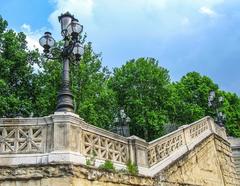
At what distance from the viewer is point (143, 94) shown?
27578 mm

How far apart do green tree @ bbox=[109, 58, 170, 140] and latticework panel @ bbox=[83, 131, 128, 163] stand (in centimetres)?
1679

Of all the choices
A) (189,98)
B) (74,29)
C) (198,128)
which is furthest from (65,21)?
(189,98)

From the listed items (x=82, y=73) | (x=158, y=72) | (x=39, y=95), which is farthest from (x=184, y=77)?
(x=39, y=95)

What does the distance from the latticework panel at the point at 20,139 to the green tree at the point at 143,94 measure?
1851 centimetres

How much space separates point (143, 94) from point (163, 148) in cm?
1655

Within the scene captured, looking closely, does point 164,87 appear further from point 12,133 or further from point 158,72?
point 12,133

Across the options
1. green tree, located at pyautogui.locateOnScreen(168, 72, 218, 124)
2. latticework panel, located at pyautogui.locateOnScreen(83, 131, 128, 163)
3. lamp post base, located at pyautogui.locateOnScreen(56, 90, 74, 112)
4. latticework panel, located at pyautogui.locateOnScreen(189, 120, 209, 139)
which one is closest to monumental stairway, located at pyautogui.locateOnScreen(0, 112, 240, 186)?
latticework panel, located at pyautogui.locateOnScreen(83, 131, 128, 163)

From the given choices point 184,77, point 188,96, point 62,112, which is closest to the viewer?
point 62,112

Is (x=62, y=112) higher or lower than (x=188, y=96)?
lower

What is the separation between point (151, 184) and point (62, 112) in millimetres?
3122

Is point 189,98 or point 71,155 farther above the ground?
point 189,98

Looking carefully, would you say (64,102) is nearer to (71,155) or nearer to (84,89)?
(71,155)

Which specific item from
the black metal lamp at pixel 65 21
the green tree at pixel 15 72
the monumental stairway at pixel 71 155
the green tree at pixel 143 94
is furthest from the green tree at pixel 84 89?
the black metal lamp at pixel 65 21

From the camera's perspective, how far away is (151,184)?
30.7 feet
